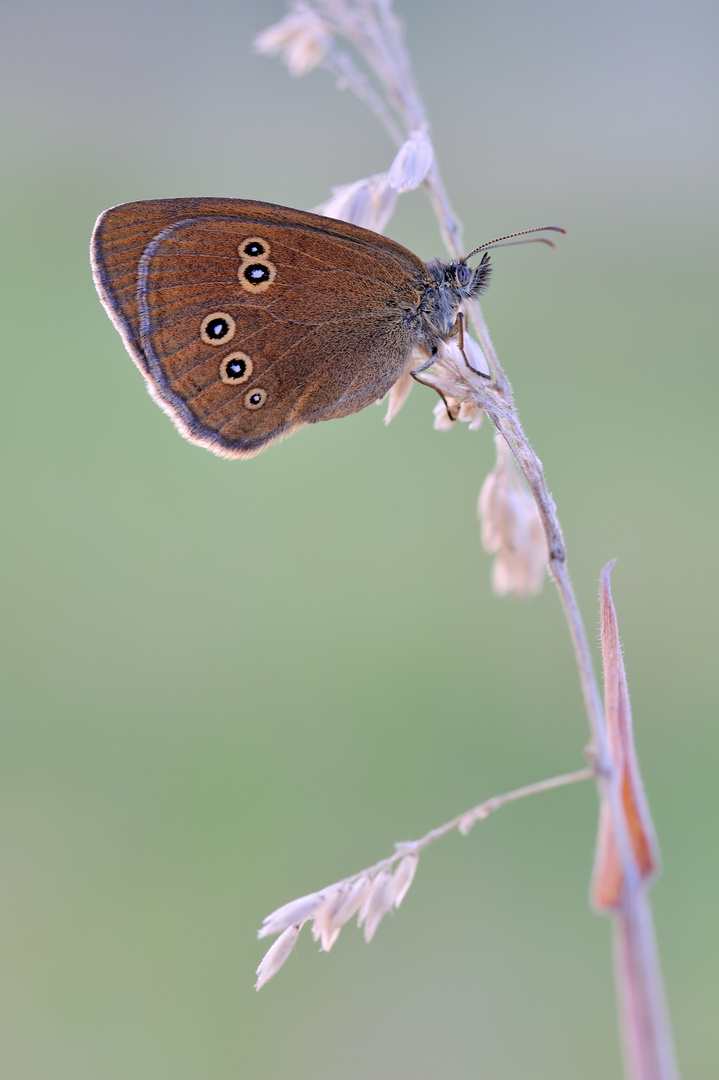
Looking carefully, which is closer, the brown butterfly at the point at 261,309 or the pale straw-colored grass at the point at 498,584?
the pale straw-colored grass at the point at 498,584

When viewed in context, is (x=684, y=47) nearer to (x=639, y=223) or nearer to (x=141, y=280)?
(x=639, y=223)

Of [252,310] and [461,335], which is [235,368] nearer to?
[252,310]

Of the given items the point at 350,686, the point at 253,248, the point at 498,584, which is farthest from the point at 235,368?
the point at 350,686

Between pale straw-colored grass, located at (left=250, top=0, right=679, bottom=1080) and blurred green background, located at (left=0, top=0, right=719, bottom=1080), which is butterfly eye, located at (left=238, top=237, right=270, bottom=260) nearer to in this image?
pale straw-colored grass, located at (left=250, top=0, right=679, bottom=1080)

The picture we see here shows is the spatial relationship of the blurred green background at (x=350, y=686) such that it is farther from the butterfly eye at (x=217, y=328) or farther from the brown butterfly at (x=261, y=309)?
the butterfly eye at (x=217, y=328)

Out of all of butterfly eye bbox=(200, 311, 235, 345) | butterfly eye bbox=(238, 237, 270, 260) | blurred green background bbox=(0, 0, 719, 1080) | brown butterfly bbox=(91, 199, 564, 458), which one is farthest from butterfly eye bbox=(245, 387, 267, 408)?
blurred green background bbox=(0, 0, 719, 1080)

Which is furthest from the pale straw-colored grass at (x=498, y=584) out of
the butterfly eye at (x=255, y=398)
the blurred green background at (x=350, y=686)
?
the blurred green background at (x=350, y=686)
